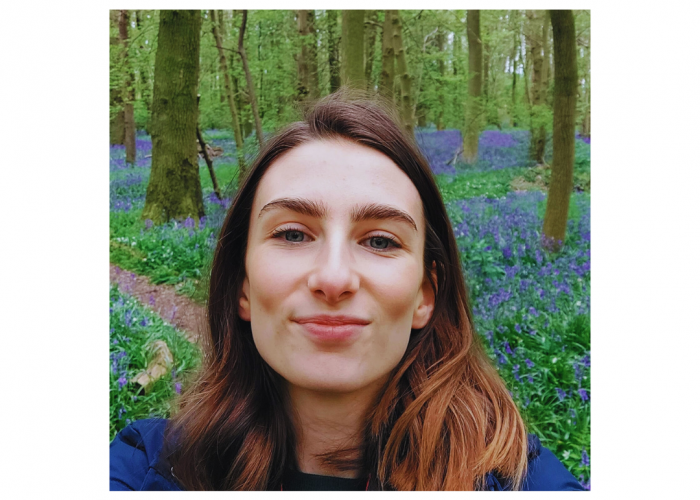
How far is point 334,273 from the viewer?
5.19 feet

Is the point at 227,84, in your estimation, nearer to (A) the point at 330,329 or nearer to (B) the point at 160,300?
(B) the point at 160,300

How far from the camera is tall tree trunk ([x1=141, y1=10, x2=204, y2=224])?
10.5 ft

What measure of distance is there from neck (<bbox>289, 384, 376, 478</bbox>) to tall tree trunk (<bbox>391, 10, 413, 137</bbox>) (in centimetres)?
194

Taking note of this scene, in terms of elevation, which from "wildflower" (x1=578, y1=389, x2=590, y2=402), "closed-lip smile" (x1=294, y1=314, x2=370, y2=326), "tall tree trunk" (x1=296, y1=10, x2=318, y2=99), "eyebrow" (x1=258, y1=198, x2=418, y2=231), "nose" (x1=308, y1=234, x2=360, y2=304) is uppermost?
"tall tree trunk" (x1=296, y1=10, x2=318, y2=99)

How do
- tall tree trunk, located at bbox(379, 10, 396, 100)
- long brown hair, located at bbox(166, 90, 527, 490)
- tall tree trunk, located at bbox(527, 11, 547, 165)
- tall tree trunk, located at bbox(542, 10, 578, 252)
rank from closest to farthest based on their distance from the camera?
long brown hair, located at bbox(166, 90, 527, 490) < tall tree trunk, located at bbox(379, 10, 396, 100) < tall tree trunk, located at bbox(542, 10, 578, 252) < tall tree trunk, located at bbox(527, 11, 547, 165)

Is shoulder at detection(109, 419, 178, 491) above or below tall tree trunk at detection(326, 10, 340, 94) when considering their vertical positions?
below

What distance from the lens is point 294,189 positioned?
1726 mm

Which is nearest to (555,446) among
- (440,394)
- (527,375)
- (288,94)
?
(527,375)

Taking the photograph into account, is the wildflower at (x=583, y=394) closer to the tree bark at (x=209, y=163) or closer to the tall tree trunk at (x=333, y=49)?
the tall tree trunk at (x=333, y=49)

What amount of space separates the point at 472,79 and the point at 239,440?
123 inches

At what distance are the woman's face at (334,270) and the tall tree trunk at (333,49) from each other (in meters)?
1.65

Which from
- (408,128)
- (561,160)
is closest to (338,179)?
(408,128)

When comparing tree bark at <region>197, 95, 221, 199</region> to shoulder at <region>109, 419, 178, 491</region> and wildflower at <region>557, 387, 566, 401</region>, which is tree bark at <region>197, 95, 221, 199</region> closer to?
shoulder at <region>109, 419, 178, 491</region>

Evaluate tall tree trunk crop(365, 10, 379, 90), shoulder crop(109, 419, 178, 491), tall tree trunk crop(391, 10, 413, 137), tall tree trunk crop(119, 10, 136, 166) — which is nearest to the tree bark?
tall tree trunk crop(119, 10, 136, 166)
